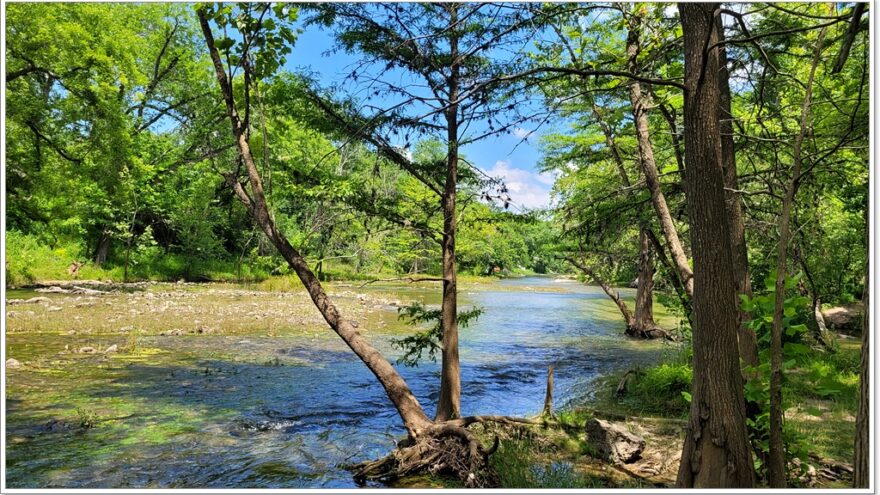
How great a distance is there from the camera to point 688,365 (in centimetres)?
955

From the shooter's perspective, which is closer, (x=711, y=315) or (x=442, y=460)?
(x=711, y=315)

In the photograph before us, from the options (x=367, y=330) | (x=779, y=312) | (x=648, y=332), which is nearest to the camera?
(x=779, y=312)

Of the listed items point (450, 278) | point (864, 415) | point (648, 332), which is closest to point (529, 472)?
point (450, 278)

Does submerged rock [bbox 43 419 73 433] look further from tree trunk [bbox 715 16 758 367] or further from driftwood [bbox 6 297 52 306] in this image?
driftwood [bbox 6 297 52 306]

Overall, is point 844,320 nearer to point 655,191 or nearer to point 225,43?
point 655,191

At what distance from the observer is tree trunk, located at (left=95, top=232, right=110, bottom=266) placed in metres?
28.4

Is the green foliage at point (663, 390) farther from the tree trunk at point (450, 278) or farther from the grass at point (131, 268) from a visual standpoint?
the grass at point (131, 268)

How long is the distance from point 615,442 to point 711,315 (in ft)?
9.90

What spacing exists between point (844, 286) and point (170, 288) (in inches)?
1033

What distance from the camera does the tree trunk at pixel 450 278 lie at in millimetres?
7016

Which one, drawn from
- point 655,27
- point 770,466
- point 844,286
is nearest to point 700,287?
point 770,466

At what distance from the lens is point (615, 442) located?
6.20 meters

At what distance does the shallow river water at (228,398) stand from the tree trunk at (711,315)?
3.77 meters

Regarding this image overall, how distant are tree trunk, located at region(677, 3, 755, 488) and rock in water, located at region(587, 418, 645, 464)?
225cm
